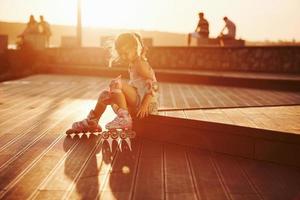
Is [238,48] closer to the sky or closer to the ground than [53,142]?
closer to the sky

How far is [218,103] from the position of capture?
7441mm

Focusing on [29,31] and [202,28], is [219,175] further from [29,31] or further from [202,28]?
[29,31]

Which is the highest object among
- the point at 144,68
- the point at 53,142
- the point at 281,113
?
the point at 144,68

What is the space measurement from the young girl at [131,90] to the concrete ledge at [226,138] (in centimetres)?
22

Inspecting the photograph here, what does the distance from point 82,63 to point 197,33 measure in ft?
16.1

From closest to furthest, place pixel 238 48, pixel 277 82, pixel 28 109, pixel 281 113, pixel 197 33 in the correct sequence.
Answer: pixel 281 113 < pixel 28 109 < pixel 277 82 < pixel 238 48 < pixel 197 33

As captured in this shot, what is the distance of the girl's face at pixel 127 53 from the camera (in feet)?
15.6

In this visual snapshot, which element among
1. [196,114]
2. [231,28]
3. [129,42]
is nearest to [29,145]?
[129,42]

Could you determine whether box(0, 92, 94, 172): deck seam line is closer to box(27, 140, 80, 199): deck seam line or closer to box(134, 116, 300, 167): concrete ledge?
box(27, 140, 80, 199): deck seam line

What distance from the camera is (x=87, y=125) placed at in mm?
5090

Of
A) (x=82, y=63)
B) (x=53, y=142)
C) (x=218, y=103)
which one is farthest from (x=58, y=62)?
(x=53, y=142)

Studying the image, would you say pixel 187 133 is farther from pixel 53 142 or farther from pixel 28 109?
pixel 28 109

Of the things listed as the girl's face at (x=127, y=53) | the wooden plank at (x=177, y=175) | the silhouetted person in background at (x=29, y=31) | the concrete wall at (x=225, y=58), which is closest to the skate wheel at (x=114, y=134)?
the wooden plank at (x=177, y=175)

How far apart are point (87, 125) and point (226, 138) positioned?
5.62 feet
